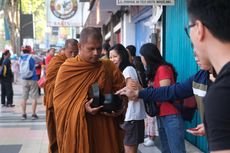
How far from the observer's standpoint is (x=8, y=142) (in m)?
8.32

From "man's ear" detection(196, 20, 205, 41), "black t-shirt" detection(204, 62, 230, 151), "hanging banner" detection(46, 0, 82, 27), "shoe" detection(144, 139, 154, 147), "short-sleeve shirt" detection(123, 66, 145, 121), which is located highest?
"hanging banner" detection(46, 0, 82, 27)

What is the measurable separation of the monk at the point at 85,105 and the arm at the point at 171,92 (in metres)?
0.47

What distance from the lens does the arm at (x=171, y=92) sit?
10.7 ft

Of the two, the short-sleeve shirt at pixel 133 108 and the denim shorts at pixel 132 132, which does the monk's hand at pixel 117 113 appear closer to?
the short-sleeve shirt at pixel 133 108

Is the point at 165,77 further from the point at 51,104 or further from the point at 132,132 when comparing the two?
the point at 51,104

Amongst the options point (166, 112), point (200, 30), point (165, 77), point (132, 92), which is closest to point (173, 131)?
point (166, 112)

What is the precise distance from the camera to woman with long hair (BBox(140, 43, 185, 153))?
4.90m

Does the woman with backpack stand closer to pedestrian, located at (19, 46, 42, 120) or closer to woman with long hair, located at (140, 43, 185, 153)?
Result: pedestrian, located at (19, 46, 42, 120)

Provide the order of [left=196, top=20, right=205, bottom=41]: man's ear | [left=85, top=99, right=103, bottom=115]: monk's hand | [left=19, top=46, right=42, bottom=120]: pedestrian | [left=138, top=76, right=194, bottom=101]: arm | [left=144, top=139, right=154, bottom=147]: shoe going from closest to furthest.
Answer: [left=196, top=20, right=205, bottom=41]: man's ear
[left=138, top=76, right=194, bottom=101]: arm
[left=85, top=99, right=103, bottom=115]: monk's hand
[left=144, top=139, right=154, bottom=147]: shoe
[left=19, top=46, right=42, bottom=120]: pedestrian

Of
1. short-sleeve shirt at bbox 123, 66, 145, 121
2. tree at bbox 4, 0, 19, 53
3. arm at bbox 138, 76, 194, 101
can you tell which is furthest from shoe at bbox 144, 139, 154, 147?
tree at bbox 4, 0, 19, 53

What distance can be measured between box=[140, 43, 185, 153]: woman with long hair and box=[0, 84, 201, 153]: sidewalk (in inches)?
89.4

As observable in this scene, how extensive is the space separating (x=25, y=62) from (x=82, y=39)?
8.08 m

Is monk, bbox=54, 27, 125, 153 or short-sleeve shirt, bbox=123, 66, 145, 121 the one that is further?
short-sleeve shirt, bbox=123, 66, 145, 121

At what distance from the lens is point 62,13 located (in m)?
22.2
